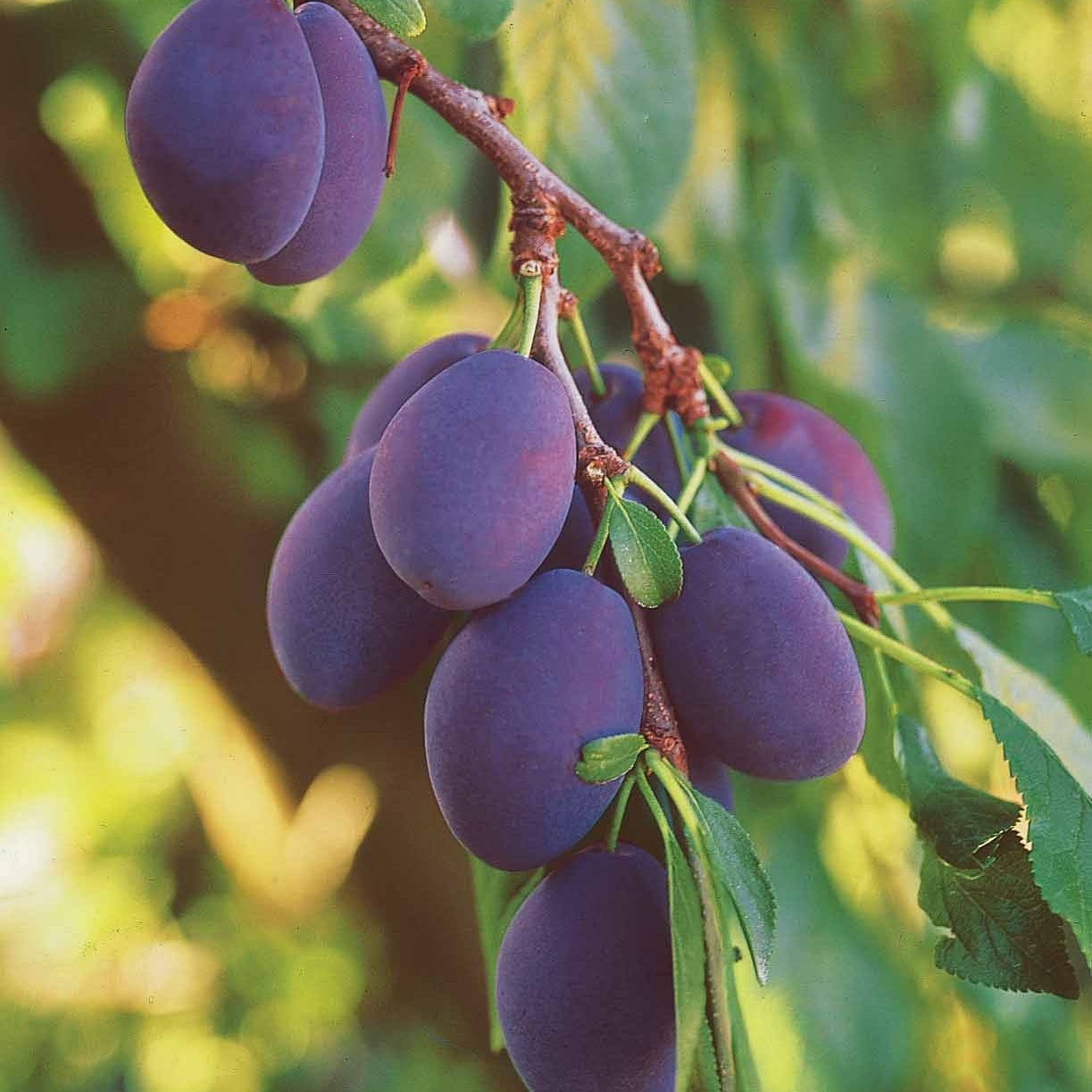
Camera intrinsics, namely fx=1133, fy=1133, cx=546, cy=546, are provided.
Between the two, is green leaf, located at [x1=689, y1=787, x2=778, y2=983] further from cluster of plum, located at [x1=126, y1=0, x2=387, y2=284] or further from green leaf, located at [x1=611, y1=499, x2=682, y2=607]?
cluster of plum, located at [x1=126, y1=0, x2=387, y2=284]

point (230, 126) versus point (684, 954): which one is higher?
point (230, 126)

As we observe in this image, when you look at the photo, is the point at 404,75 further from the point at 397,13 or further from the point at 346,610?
the point at 346,610

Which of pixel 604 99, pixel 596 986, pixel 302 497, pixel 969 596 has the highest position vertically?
pixel 604 99

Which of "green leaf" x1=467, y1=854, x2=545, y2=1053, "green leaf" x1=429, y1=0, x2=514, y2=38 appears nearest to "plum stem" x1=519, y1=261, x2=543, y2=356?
"green leaf" x1=429, y1=0, x2=514, y2=38

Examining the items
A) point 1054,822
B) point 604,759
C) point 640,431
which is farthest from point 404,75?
point 1054,822

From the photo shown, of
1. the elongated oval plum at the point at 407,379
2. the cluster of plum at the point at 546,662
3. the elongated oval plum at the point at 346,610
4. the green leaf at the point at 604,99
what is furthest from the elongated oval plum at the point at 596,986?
the green leaf at the point at 604,99

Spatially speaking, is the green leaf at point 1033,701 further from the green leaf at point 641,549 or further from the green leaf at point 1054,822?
the green leaf at point 641,549
